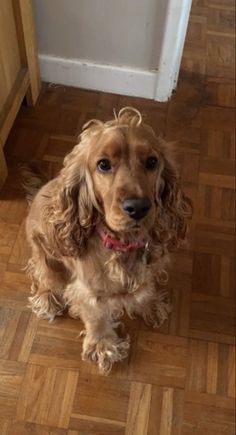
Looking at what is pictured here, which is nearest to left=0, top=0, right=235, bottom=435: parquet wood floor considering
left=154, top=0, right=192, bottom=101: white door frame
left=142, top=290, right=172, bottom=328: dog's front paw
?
left=142, top=290, right=172, bottom=328: dog's front paw

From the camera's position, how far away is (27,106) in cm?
243

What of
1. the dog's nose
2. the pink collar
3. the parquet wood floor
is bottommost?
the parquet wood floor

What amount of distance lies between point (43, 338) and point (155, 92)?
4.41 feet

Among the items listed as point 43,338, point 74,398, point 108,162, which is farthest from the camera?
point 43,338

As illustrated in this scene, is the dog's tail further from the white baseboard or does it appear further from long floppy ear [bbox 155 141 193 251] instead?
the white baseboard

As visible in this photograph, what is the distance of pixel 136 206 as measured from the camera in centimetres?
117

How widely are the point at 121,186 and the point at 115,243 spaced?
23 centimetres

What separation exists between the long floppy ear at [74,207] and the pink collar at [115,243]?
0.03 meters

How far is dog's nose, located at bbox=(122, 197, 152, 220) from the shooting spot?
1.17m

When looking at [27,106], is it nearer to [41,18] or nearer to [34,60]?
[34,60]

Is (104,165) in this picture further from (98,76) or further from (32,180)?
(98,76)

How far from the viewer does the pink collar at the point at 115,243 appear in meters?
1.36

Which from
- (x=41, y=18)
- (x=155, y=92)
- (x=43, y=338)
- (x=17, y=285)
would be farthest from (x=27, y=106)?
(x=43, y=338)

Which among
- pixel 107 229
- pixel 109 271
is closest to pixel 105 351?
pixel 109 271
